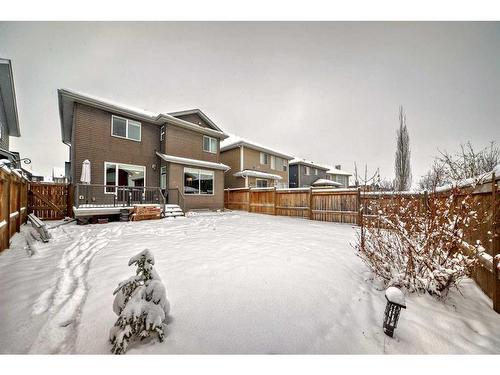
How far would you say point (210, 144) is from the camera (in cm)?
1451

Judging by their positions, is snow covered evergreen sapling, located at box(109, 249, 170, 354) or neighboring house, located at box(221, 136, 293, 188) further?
neighboring house, located at box(221, 136, 293, 188)

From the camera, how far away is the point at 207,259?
360cm

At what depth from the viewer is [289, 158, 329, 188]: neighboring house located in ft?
89.0

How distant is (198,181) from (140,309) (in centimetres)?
1184

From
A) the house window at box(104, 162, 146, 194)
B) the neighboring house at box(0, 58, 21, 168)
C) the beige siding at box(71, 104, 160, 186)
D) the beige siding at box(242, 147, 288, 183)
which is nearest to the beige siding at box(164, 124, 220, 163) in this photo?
the beige siding at box(71, 104, 160, 186)

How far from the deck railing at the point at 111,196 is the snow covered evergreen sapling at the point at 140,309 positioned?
807cm

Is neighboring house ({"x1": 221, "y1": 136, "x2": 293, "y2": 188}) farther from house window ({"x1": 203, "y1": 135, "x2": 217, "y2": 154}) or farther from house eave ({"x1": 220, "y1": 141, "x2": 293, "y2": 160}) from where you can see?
house window ({"x1": 203, "y1": 135, "x2": 217, "y2": 154})

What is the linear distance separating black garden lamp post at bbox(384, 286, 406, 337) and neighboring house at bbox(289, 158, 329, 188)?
83.5 ft

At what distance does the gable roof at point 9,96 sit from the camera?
624 centimetres

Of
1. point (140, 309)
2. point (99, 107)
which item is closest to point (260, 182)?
point (99, 107)

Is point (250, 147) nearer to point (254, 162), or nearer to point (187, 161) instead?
point (254, 162)

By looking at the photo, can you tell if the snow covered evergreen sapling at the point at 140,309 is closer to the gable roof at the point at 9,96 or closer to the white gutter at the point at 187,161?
the gable roof at the point at 9,96
